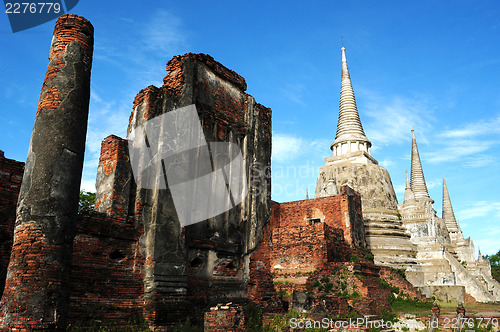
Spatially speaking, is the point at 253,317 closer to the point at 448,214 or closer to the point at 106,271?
the point at 106,271

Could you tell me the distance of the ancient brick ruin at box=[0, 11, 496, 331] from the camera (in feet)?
19.6

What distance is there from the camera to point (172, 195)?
8922mm

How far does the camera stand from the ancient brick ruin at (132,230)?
597cm

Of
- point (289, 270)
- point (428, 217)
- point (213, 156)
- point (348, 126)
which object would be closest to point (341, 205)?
point (289, 270)

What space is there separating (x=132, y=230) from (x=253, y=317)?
13.2 feet

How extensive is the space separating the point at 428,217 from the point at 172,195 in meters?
21.8

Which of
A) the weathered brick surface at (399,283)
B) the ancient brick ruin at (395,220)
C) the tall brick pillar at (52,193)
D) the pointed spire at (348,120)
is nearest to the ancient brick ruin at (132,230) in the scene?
the tall brick pillar at (52,193)

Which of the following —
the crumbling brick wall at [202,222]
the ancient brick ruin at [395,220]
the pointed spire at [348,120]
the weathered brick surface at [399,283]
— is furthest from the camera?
the pointed spire at [348,120]

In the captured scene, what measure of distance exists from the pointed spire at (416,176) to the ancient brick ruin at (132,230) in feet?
80.7

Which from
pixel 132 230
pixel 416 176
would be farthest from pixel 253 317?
pixel 416 176

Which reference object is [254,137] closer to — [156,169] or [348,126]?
[156,169]

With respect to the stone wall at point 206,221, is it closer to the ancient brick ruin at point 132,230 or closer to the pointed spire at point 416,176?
the ancient brick ruin at point 132,230

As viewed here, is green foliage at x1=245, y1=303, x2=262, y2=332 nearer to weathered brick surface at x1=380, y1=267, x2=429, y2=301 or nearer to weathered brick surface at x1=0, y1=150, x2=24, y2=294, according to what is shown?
weathered brick surface at x1=0, y1=150, x2=24, y2=294

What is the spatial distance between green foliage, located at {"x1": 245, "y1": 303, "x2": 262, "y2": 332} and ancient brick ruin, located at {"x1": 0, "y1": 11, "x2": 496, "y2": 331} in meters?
0.15
